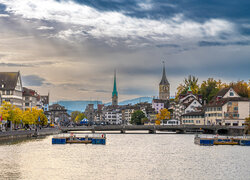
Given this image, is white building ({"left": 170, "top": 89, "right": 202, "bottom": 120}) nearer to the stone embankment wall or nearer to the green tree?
the green tree

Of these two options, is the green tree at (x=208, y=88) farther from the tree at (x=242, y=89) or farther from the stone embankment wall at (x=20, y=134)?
the stone embankment wall at (x=20, y=134)

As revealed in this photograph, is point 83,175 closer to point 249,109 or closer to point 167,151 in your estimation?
point 167,151

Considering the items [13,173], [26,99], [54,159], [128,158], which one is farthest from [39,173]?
[26,99]

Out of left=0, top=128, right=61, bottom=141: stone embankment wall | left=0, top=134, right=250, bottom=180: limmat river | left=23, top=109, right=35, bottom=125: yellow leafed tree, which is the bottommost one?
left=0, top=134, right=250, bottom=180: limmat river

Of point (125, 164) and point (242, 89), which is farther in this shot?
point (242, 89)

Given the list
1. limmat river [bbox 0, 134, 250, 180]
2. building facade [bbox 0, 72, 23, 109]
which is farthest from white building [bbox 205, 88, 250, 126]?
limmat river [bbox 0, 134, 250, 180]

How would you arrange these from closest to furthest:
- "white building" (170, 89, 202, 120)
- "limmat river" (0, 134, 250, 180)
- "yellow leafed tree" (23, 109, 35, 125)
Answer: "limmat river" (0, 134, 250, 180), "yellow leafed tree" (23, 109, 35, 125), "white building" (170, 89, 202, 120)

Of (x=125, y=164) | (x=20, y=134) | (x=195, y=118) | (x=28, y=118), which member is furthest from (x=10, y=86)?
(x=125, y=164)

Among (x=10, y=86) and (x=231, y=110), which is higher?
(x=10, y=86)

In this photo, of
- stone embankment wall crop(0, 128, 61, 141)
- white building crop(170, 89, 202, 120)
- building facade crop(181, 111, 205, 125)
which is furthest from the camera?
white building crop(170, 89, 202, 120)

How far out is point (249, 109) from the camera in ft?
467

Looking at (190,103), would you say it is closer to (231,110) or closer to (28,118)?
(231,110)

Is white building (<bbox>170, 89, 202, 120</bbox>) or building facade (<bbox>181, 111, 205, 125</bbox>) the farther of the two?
white building (<bbox>170, 89, 202, 120</bbox>)

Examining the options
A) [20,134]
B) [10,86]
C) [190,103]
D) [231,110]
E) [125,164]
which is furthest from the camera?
[190,103]
